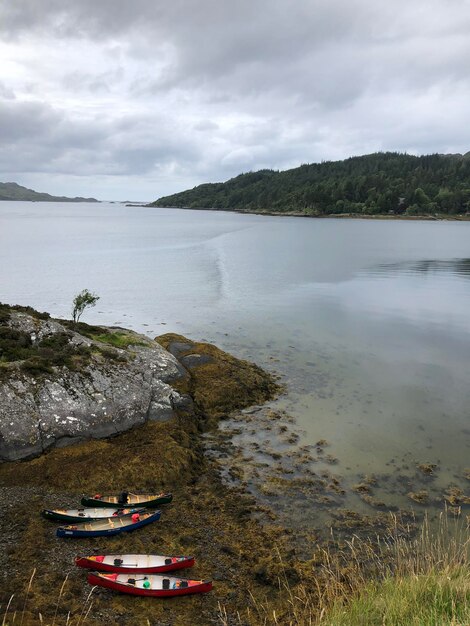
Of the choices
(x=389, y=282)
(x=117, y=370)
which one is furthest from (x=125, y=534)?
(x=389, y=282)

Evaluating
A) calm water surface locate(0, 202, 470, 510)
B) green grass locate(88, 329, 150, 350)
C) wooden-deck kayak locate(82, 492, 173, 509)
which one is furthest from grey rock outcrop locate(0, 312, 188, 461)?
calm water surface locate(0, 202, 470, 510)

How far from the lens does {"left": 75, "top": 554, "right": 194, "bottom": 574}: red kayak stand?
12.5m

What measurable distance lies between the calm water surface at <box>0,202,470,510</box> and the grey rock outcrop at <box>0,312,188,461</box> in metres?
8.19

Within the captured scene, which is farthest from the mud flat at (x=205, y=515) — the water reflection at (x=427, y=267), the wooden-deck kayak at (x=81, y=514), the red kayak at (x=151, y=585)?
the water reflection at (x=427, y=267)

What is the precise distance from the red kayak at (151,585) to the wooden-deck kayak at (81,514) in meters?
2.86

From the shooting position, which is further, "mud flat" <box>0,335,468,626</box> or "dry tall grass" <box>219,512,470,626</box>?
"mud flat" <box>0,335,468,626</box>

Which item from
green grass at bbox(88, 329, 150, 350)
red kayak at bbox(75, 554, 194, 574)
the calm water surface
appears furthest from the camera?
green grass at bbox(88, 329, 150, 350)

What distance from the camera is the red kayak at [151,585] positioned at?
39.4 feet

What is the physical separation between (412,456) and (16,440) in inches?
687

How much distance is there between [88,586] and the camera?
12141 millimetres

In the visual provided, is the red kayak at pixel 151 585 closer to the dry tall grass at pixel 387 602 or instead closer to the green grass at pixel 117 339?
the dry tall grass at pixel 387 602

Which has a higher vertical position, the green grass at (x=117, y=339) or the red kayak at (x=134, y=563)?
the green grass at (x=117, y=339)

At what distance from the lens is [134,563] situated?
1290cm

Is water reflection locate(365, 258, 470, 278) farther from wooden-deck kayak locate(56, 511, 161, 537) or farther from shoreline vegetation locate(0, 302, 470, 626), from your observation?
wooden-deck kayak locate(56, 511, 161, 537)
